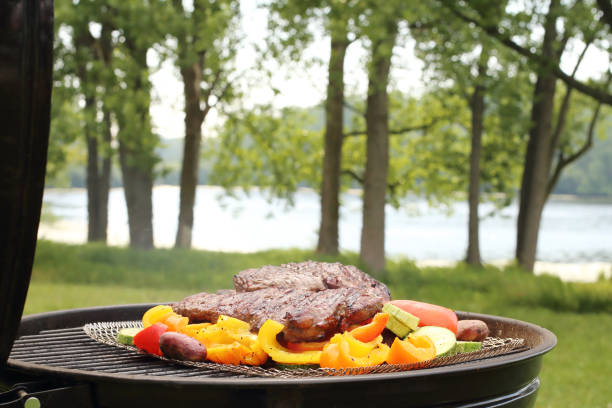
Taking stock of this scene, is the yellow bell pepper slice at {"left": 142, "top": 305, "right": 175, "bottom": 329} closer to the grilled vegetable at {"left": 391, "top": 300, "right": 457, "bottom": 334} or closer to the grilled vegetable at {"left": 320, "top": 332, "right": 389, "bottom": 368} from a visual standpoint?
the grilled vegetable at {"left": 320, "top": 332, "right": 389, "bottom": 368}

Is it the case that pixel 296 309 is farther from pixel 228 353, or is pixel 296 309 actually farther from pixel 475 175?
pixel 475 175

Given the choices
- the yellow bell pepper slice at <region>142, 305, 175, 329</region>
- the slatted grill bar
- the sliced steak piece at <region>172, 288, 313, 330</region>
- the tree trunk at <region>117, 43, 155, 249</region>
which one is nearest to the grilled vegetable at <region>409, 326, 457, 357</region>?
the sliced steak piece at <region>172, 288, 313, 330</region>

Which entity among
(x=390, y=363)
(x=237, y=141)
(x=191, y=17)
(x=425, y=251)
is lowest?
(x=425, y=251)

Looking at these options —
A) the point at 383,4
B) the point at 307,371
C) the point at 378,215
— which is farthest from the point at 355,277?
the point at 378,215

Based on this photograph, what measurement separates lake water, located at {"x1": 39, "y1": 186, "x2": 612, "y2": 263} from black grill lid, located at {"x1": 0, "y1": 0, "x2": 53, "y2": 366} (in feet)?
45.6

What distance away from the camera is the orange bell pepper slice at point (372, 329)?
8.46 ft

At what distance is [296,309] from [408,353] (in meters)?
0.46

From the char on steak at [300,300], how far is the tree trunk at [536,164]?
441 inches

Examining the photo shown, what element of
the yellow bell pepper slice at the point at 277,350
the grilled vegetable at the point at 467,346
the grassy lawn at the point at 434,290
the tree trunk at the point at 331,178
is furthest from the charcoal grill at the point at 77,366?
the tree trunk at the point at 331,178

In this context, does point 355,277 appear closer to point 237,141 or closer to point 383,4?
point 383,4

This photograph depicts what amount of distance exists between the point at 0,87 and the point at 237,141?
1660 centimetres

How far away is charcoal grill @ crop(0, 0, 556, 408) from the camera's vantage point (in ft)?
5.12

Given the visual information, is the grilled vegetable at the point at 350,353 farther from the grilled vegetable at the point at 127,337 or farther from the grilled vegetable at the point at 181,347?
the grilled vegetable at the point at 127,337

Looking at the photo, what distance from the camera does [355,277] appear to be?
3.13 m
